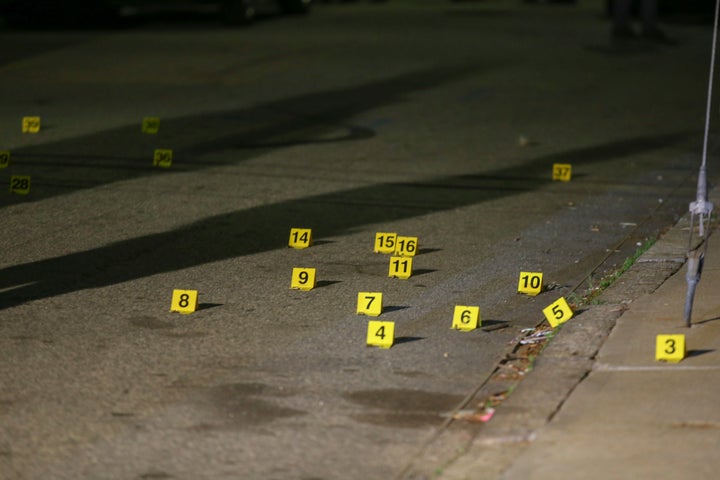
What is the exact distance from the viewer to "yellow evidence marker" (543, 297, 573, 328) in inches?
282

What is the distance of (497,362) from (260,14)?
81.3 ft

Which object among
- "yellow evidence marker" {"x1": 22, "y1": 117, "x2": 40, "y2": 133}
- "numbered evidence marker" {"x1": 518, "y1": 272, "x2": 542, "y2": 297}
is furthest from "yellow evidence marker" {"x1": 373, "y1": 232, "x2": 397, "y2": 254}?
"yellow evidence marker" {"x1": 22, "y1": 117, "x2": 40, "y2": 133}

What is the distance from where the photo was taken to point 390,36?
26328 millimetres

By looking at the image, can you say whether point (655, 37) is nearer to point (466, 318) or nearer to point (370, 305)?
point (370, 305)

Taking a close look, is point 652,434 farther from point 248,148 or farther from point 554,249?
point 248,148

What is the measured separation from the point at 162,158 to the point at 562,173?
3.84 metres

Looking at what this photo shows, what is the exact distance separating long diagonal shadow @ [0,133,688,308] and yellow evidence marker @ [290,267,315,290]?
100 centimetres

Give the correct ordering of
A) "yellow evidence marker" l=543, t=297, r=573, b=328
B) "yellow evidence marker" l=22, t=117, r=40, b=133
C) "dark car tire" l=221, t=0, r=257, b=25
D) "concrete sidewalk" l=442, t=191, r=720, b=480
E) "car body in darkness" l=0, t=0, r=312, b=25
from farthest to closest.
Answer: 1. "dark car tire" l=221, t=0, r=257, b=25
2. "car body in darkness" l=0, t=0, r=312, b=25
3. "yellow evidence marker" l=22, t=117, r=40, b=133
4. "yellow evidence marker" l=543, t=297, r=573, b=328
5. "concrete sidewalk" l=442, t=191, r=720, b=480

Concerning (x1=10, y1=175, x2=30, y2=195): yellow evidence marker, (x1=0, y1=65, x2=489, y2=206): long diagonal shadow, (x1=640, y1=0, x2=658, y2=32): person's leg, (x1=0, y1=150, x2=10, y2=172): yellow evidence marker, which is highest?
(x1=10, y1=175, x2=30, y2=195): yellow evidence marker

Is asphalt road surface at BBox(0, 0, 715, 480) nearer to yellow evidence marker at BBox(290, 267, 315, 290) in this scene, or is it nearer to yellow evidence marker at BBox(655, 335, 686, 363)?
yellow evidence marker at BBox(290, 267, 315, 290)

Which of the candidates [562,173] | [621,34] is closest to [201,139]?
[562,173]

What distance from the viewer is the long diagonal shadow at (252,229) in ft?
27.6

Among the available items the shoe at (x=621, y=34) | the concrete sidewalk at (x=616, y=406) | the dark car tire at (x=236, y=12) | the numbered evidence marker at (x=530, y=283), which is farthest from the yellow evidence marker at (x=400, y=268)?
the dark car tire at (x=236, y=12)

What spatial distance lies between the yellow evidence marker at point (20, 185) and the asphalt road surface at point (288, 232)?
0.08 m
